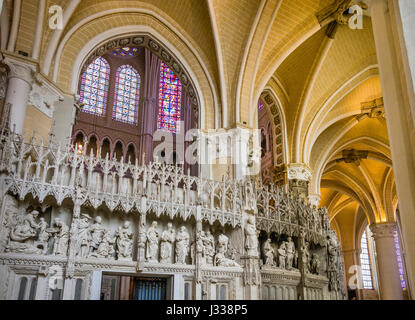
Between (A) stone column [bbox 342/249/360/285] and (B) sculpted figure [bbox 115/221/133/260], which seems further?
(A) stone column [bbox 342/249/360/285]

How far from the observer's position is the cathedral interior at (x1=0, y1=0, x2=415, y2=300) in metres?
9.05

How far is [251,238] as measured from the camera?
1158 cm

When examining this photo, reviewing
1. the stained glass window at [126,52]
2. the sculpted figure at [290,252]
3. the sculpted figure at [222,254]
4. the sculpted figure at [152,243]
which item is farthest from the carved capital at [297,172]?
the stained glass window at [126,52]

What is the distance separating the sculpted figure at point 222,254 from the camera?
1121 centimetres

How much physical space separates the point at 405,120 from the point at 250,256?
6097 millimetres

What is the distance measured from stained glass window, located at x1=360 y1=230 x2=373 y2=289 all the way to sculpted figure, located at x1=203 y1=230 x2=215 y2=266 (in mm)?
25763

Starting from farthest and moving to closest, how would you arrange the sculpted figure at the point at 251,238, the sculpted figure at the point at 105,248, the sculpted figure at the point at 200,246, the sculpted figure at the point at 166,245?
1. the sculpted figure at the point at 251,238
2. the sculpted figure at the point at 200,246
3. the sculpted figure at the point at 166,245
4. the sculpted figure at the point at 105,248

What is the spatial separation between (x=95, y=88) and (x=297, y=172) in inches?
502

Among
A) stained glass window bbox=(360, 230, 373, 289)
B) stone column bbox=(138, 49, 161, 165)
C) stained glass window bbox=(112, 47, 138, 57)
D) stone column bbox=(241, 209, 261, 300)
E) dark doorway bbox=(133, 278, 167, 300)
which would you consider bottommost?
dark doorway bbox=(133, 278, 167, 300)

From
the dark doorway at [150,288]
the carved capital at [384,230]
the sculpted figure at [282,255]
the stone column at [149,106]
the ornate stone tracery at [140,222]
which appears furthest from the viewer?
the carved capital at [384,230]

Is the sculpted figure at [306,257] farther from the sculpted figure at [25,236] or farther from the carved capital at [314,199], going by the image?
the sculpted figure at [25,236]

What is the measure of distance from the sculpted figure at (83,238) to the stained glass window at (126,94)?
52.3 ft

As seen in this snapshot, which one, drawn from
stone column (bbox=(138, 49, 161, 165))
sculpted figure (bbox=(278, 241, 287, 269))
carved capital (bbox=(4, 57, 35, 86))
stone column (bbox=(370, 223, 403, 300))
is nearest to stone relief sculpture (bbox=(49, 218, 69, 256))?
carved capital (bbox=(4, 57, 35, 86))

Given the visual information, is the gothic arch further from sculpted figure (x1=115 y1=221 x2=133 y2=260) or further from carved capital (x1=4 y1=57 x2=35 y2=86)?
sculpted figure (x1=115 y1=221 x2=133 y2=260)
